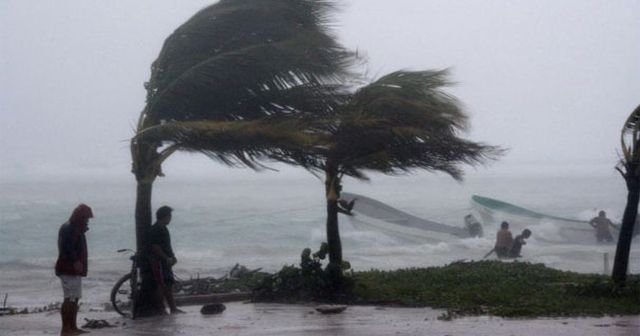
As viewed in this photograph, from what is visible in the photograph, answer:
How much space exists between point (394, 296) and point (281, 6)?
4607mm

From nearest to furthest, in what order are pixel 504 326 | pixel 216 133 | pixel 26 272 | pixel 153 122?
pixel 504 326
pixel 216 133
pixel 153 122
pixel 26 272

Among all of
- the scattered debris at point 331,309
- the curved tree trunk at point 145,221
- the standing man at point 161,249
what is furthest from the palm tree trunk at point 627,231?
the curved tree trunk at point 145,221

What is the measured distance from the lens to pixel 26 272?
32875 mm

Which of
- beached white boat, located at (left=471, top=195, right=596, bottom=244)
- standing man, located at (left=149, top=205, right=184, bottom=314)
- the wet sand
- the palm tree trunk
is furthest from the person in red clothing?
beached white boat, located at (left=471, top=195, right=596, bottom=244)

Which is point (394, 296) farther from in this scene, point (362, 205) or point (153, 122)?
point (362, 205)

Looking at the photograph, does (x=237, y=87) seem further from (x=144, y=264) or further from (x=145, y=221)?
(x=144, y=264)

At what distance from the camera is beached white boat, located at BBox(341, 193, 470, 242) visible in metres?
43.2

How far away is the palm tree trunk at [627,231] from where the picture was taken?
14.4 m

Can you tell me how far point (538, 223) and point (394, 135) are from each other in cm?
3059

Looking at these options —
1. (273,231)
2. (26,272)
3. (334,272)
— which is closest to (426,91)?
(334,272)

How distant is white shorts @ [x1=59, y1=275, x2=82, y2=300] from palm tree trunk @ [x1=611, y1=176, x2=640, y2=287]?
7560 mm

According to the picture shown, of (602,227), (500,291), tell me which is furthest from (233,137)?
(602,227)

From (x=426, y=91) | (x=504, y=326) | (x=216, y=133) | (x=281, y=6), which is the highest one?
(x=281, y=6)

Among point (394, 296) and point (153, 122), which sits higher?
point (153, 122)
